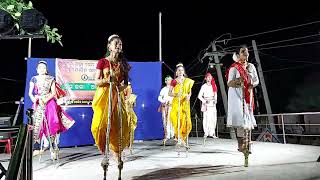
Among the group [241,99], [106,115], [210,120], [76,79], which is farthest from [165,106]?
[106,115]

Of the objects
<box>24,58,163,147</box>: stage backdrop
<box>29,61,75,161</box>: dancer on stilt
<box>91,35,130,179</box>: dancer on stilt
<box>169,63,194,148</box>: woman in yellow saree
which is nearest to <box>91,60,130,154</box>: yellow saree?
<box>91,35,130,179</box>: dancer on stilt

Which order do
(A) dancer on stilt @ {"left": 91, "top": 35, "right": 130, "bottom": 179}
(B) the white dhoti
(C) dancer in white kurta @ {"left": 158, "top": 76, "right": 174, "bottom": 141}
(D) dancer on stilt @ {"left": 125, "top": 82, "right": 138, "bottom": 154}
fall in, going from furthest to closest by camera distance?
(B) the white dhoti < (C) dancer in white kurta @ {"left": 158, "top": 76, "right": 174, "bottom": 141} < (D) dancer on stilt @ {"left": 125, "top": 82, "right": 138, "bottom": 154} < (A) dancer on stilt @ {"left": 91, "top": 35, "right": 130, "bottom": 179}

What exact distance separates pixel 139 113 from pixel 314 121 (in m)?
15.8

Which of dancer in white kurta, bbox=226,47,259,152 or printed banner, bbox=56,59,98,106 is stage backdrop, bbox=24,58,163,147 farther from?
dancer in white kurta, bbox=226,47,259,152

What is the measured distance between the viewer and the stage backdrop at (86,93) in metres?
8.96

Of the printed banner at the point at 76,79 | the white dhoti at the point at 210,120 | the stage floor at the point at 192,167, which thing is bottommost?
the stage floor at the point at 192,167

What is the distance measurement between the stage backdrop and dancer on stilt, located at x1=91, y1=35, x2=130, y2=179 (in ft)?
14.1

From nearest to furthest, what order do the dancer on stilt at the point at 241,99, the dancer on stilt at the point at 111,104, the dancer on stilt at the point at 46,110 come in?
the dancer on stilt at the point at 111,104 < the dancer on stilt at the point at 241,99 < the dancer on stilt at the point at 46,110

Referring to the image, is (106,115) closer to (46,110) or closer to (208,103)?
(46,110)

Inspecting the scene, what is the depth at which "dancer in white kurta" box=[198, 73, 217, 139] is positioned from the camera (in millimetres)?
9820

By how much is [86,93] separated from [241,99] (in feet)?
16.6

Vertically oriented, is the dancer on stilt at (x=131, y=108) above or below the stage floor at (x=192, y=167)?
above

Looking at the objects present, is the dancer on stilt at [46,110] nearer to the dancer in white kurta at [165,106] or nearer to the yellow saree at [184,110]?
the yellow saree at [184,110]

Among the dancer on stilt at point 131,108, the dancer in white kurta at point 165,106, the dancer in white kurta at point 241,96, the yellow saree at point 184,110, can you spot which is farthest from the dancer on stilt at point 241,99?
the dancer in white kurta at point 165,106
